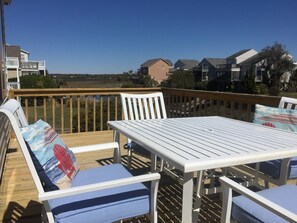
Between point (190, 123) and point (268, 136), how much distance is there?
2.46 ft

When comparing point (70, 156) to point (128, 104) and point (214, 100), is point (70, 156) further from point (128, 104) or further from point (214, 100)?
point (214, 100)

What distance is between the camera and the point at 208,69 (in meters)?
45.1

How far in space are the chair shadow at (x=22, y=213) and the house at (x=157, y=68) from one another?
51475mm

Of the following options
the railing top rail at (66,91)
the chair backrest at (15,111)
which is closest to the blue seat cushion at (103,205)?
the chair backrest at (15,111)

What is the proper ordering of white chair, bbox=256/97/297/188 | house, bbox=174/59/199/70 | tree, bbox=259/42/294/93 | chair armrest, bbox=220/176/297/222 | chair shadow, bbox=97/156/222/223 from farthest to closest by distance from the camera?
house, bbox=174/59/199/70, tree, bbox=259/42/294/93, chair shadow, bbox=97/156/222/223, white chair, bbox=256/97/297/188, chair armrest, bbox=220/176/297/222

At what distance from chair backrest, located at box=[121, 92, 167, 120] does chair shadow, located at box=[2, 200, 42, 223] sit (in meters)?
1.29

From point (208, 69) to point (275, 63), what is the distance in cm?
1162

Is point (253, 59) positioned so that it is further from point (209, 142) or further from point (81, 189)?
point (81, 189)

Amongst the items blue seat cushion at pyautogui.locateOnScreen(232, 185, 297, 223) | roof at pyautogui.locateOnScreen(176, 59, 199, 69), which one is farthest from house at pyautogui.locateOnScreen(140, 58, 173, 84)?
blue seat cushion at pyautogui.locateOnScreen(232, 185, 297, 223)

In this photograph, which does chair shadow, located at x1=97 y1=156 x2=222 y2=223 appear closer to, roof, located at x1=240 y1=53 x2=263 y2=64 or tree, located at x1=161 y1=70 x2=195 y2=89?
tree, located at x1=161 y1=70 x2=195 y2=89

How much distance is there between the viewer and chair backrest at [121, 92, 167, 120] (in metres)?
3.06

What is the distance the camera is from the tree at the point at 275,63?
3525 cm

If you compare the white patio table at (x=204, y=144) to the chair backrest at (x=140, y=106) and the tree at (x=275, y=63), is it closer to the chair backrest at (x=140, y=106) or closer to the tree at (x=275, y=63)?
the chair backrest at (x=140, y=106)

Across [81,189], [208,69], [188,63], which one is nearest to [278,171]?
[81,189]
